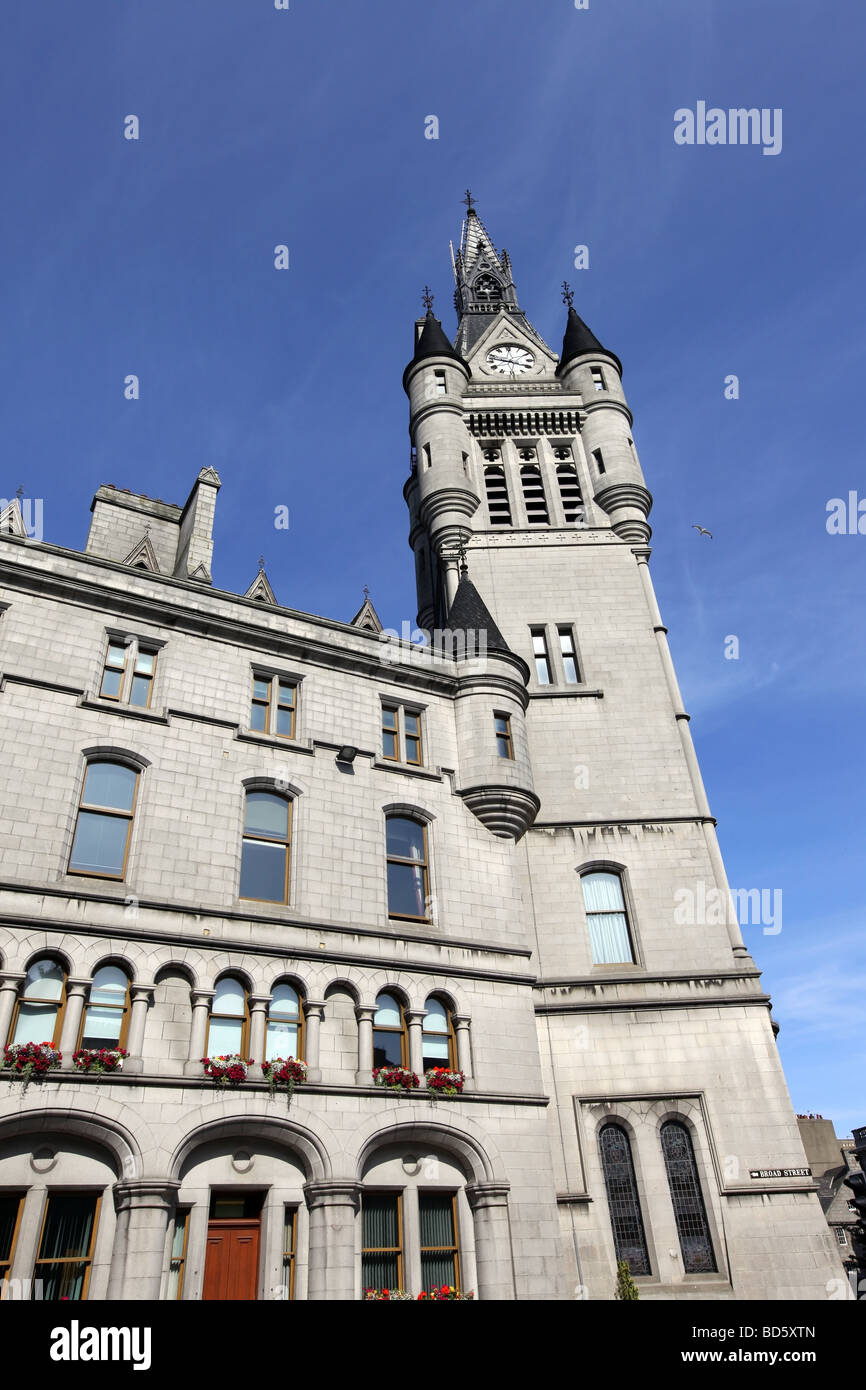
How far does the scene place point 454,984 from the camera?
1947 cm

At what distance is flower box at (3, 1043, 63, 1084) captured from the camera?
1441cm

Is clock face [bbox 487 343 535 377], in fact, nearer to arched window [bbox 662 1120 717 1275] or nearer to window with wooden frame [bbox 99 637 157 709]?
window with wooden frame [bbox 99 637 157 709]

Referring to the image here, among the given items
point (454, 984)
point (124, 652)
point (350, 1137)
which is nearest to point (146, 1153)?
point (350, 1137)

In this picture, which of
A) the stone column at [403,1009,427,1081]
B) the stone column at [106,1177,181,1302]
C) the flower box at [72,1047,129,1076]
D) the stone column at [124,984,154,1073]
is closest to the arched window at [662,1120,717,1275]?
the stone column at [403,1009,427,1081]

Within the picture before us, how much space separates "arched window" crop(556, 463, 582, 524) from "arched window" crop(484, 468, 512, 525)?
2028mm

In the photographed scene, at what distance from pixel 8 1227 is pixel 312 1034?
5.74 metres

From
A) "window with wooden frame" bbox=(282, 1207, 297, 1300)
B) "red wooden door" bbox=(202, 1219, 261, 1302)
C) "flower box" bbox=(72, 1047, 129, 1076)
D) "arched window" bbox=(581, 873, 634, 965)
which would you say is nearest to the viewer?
"flower box" bbox=(72, 1047, 129, 1076)

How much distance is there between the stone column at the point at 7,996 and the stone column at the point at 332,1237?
19.8 ft

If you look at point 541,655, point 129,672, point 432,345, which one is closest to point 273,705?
point 129,672

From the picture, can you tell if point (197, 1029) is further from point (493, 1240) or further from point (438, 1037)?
point (493, 1240)

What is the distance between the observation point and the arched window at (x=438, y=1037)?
1867 centimetres

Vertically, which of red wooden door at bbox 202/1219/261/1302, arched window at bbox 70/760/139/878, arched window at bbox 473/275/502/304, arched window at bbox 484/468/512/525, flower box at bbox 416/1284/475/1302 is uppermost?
arched window at bbox 473/275/502/304

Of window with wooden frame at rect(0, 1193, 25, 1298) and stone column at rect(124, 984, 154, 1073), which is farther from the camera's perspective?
stone column at rect(124, 984, 154, 1073)

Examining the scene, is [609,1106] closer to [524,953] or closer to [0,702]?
[524,953]
